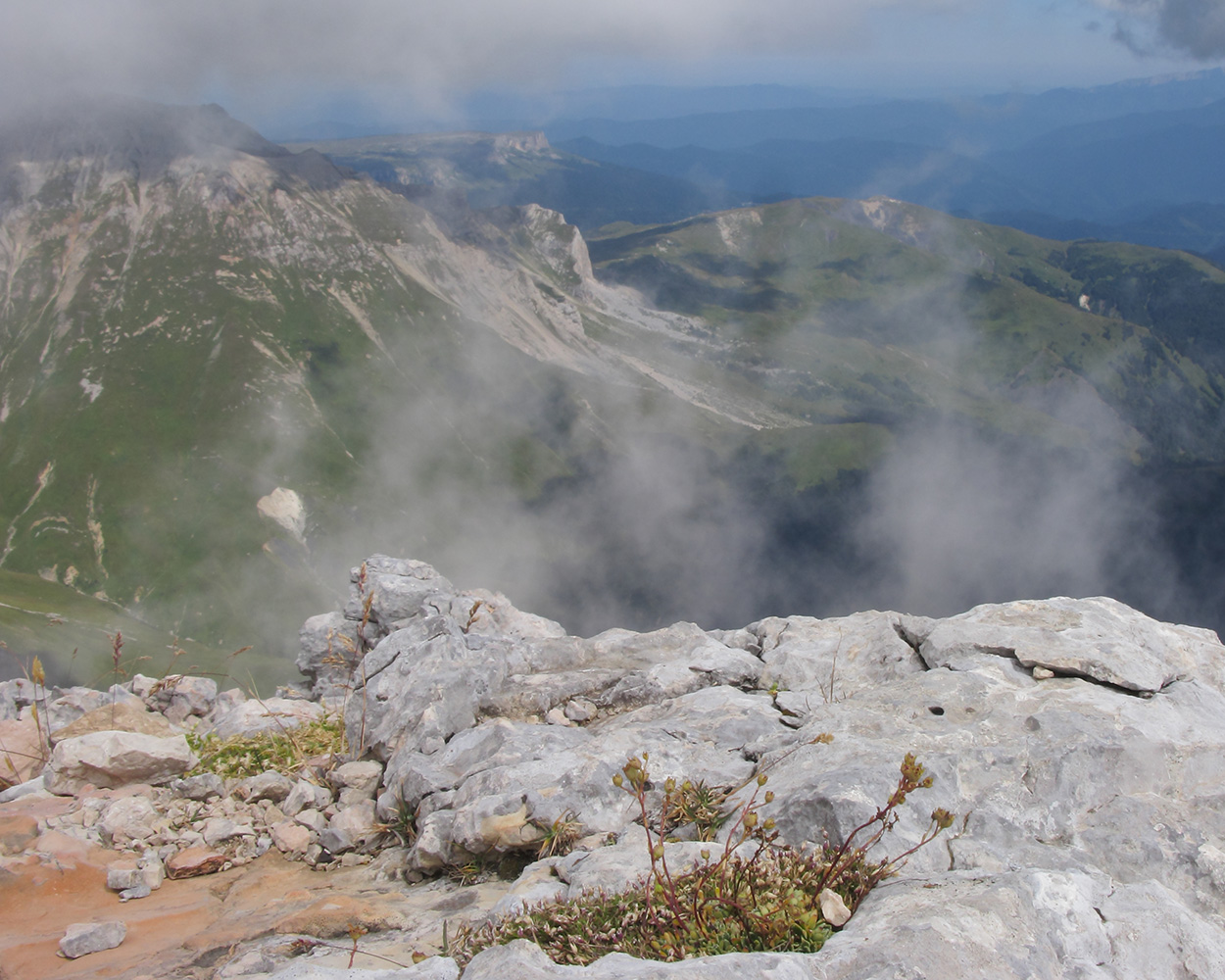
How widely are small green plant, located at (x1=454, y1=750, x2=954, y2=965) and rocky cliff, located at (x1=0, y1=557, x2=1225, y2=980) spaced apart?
1.13ft

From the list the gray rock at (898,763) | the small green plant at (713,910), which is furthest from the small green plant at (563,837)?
the small green plant at (713,910)

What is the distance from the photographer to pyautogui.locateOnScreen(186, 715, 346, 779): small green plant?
13.6m

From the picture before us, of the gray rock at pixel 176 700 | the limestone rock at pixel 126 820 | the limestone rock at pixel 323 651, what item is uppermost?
the limestone rock at pixel 126 820

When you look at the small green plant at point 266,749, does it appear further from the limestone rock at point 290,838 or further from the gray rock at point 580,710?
the gray rock at point 580,710

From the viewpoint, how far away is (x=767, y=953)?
581 cm

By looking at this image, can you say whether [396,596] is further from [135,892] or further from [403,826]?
[135,892]

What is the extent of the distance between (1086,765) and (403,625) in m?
13.9

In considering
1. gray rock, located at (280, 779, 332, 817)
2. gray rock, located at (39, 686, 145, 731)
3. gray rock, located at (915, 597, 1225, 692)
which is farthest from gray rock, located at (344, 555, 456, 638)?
gray rock, located at (915, 597, 1225, 692)

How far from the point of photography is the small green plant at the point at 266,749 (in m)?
13.6

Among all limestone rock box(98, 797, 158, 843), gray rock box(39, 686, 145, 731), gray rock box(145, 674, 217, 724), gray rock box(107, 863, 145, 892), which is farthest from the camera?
gray rock box(145, 674, 217, 724)

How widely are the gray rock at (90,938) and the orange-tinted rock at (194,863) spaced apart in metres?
1.90

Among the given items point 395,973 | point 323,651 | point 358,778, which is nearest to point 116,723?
point 358,778

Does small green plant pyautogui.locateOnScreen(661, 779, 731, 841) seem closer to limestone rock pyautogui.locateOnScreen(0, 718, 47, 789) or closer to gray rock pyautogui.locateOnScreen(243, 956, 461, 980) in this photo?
gray rock pyautogui.locateOnScreen(243, 956, 461, 980)

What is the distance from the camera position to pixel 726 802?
1003 centimetres
